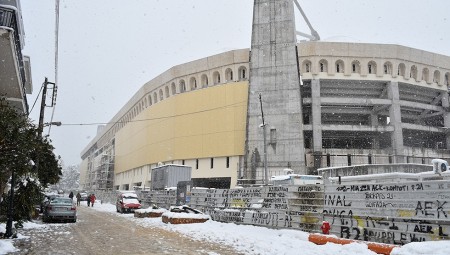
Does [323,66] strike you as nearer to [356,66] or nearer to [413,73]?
[356,66]

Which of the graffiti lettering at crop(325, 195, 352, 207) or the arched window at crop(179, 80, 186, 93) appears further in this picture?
the arched window at crop(179, 80, 186, 93)

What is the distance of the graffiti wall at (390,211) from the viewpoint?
29.7 feet

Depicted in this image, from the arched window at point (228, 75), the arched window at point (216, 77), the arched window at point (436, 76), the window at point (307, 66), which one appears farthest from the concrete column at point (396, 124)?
the arched window at point (216, 77)

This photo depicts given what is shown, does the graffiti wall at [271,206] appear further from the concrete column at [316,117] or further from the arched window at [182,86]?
the arched window at [182,86]

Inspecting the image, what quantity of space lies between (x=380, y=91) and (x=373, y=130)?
20.5 feet

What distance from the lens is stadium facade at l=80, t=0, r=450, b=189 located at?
129 ft

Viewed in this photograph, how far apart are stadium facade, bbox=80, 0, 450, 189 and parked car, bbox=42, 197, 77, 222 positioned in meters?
21.9

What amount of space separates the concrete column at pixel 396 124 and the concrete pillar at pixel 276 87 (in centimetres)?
1089

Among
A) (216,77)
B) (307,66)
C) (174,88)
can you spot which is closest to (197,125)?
(216,77)

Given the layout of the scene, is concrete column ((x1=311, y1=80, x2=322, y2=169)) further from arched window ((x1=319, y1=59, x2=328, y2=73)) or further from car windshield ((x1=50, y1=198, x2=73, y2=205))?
car windshield ((x1=50, y1=198, x2=73, y2=205))

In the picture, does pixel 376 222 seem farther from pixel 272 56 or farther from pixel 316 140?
pixel 272 56

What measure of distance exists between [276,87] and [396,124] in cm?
1440

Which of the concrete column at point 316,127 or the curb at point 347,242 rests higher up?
the concrete column at point 316,127

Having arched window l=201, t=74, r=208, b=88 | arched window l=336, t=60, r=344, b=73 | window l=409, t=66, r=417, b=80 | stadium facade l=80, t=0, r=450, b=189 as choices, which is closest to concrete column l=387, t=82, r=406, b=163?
stadium facade l=80, t=0, r=450, b=189
